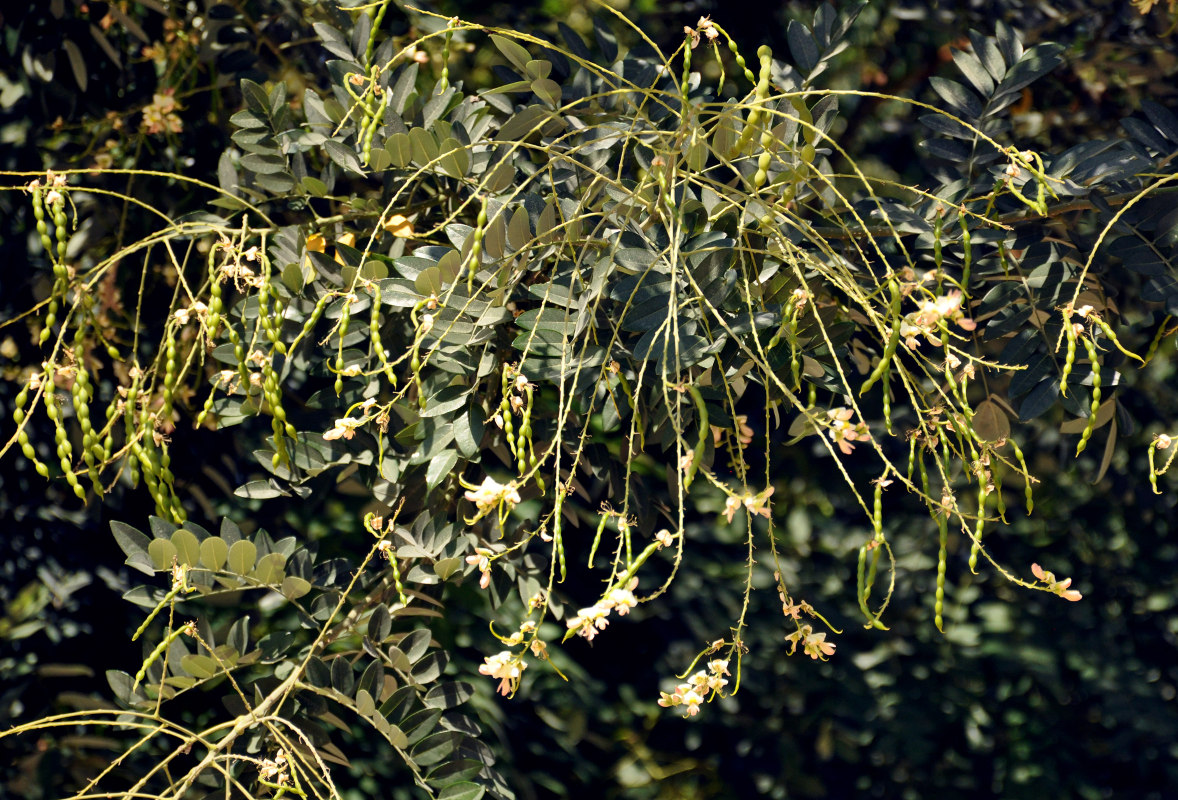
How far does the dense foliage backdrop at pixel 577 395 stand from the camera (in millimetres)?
823

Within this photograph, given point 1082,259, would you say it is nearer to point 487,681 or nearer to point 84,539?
point 487,681

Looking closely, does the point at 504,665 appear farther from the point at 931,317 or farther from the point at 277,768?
the point at 931,317

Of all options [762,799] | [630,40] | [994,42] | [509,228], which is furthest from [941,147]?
[762,799]

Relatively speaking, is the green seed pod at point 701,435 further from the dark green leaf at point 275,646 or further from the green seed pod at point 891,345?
the dark green leaf at point 275,646

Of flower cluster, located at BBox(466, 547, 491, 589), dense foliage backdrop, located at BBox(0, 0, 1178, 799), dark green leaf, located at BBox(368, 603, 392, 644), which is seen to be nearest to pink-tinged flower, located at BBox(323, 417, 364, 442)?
dense foliage backdrop, located at BBox(0, 0, 1178, 799)

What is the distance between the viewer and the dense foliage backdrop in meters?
0.82

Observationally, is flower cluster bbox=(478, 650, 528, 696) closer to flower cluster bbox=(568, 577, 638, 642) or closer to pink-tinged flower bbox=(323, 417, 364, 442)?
flower cluster bbox=(568, 577, 638, 642)

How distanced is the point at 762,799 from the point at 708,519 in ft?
1.85

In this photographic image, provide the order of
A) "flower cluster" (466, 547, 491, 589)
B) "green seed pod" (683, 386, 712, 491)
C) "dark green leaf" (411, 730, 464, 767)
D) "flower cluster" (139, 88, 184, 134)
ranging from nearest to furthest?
"green seed pod" (683, 386, 712, 491) < "flower cluster" (466, 547, 491, 589) < "dark green leaf" (411, 730, 464, 767) < "flower cluster" (139, 88, 184, 134)

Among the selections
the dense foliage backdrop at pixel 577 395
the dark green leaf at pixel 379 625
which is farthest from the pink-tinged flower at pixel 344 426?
the dark green leaf at pixel 379 625

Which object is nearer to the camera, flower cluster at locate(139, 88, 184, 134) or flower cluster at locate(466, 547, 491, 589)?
flower cluster at locate(466, 547, 491, 589)

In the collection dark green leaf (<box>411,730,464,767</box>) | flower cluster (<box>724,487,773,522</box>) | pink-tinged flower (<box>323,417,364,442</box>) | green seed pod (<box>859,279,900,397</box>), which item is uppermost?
green seed pod (<box>859,279,900,397</box>)

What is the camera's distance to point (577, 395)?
0.96m

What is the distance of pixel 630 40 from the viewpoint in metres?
1.82
